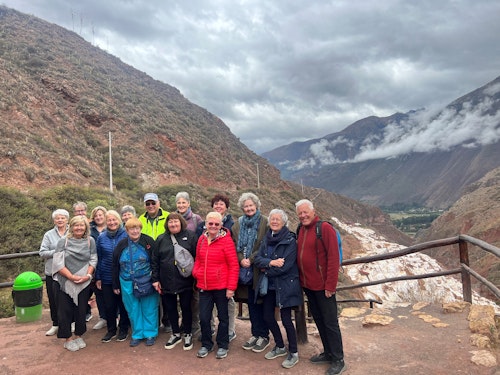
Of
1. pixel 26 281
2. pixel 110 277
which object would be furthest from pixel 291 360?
pixel 26 281

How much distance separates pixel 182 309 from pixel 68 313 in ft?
4.69

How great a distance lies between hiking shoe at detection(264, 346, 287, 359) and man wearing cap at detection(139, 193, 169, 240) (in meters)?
2.03

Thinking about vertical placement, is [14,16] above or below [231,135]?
above

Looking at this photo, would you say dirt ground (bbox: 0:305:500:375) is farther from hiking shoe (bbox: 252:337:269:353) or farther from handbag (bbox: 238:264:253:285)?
handbag (bbox: 238:264:253:285)

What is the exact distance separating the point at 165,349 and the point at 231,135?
5692 cm

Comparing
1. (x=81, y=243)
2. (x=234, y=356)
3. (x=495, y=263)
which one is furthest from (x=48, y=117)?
(x=495, y=263)

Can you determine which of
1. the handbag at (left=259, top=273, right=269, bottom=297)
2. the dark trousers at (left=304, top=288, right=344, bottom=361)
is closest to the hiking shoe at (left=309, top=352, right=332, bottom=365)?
the dark trousers at (left=304, top=288, right=344, bottom=361)

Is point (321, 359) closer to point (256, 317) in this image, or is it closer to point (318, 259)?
point (256, 317)

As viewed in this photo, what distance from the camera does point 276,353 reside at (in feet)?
13.8

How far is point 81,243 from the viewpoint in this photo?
4.72 metres

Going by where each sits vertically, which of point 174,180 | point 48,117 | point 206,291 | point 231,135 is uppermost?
point 231,135

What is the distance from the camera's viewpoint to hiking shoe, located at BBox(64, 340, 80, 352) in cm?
456

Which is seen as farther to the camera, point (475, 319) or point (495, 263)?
point (495, 263)

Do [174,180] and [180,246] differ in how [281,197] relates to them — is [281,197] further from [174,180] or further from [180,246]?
[180,246]
